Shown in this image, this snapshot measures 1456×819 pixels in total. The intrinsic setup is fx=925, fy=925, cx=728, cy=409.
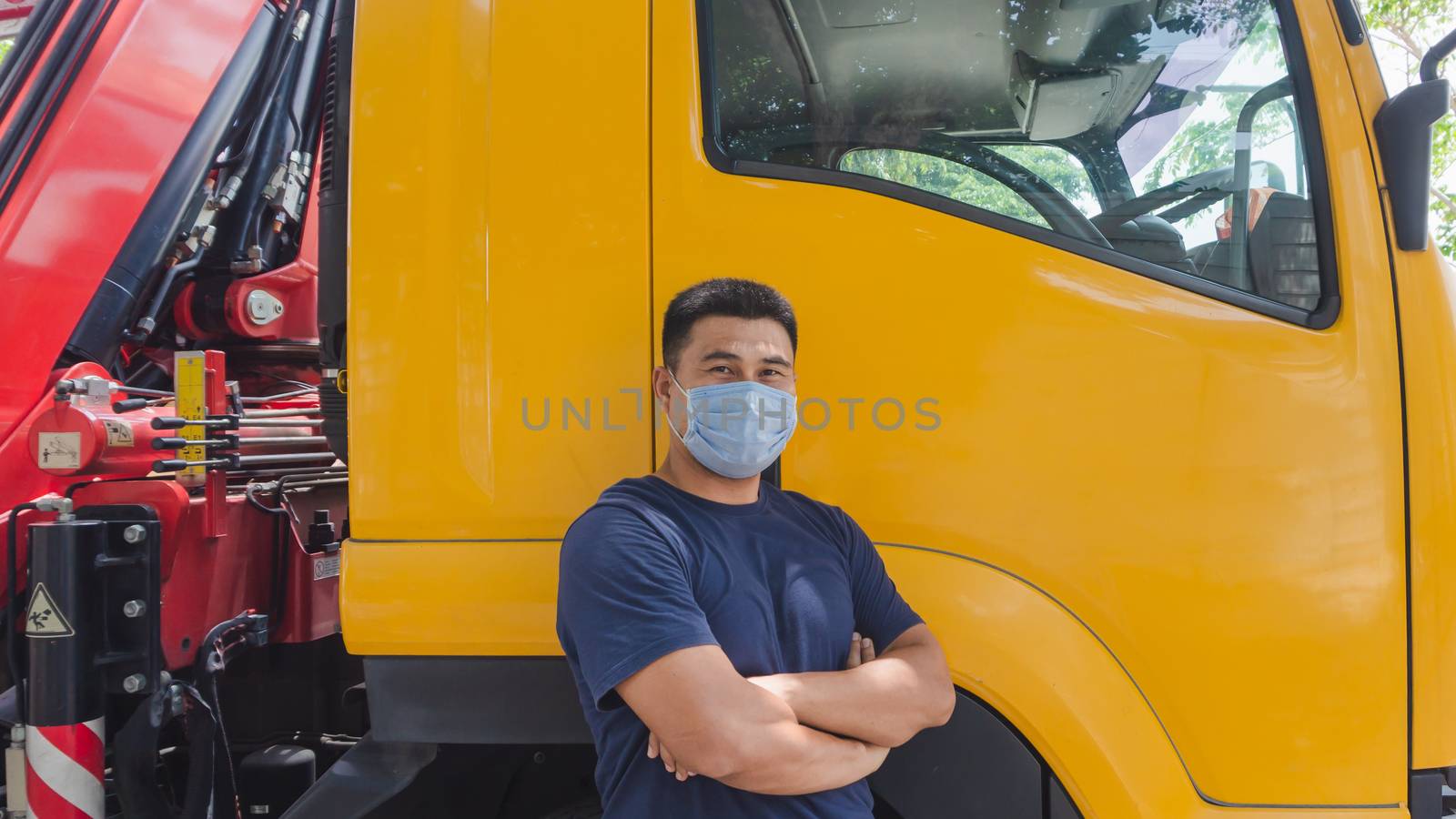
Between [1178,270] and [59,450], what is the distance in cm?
223

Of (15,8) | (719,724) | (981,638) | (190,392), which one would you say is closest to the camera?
(719,724)

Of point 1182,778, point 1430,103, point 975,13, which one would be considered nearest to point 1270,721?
point 1182,778

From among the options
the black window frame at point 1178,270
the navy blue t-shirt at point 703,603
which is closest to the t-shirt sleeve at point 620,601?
the navy blue t-shirt at point 703,603

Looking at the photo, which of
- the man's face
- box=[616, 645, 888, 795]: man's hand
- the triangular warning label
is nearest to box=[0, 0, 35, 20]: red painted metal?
the triangular warning label

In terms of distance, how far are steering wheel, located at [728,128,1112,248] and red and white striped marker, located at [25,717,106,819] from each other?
5.88 feet

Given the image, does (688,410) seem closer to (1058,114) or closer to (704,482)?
(704,482)

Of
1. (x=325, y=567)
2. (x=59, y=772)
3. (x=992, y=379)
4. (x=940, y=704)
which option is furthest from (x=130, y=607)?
(x=992, y=379)

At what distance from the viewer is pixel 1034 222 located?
65.0 inches

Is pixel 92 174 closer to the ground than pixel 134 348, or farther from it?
farther from it

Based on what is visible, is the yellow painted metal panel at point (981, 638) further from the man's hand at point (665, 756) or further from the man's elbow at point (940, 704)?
the man's hand at point (665, 756)

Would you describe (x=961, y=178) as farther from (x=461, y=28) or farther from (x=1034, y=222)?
(x=461, y=28)

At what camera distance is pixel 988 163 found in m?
1.72

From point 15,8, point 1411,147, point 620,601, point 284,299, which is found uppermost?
point 15,8

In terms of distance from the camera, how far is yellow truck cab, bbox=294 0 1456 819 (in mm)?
1548
